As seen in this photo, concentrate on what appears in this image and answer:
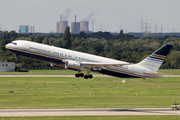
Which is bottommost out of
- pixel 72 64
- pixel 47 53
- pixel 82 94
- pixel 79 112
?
pixel 82 94

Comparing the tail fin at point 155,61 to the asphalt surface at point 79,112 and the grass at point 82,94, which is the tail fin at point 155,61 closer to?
the grass at point 82,94

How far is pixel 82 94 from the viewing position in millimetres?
91000

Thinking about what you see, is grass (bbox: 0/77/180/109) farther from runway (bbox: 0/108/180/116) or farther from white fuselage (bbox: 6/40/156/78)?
white fuselage (bbox: 6/40/156/78)

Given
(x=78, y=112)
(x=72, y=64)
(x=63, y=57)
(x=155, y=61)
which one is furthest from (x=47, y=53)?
(x=155, y=61)

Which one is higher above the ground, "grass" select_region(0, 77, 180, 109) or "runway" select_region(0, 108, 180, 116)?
"runway" select_region(0, 108, 180, 116)

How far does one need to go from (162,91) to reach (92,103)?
103 feet

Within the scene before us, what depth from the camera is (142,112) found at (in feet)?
199

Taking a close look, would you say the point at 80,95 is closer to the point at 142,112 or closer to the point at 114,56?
the point at 142,112

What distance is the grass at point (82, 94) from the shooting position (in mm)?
73438

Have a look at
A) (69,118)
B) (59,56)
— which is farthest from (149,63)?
(69,118)

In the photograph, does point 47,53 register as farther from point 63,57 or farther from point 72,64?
point 72,64

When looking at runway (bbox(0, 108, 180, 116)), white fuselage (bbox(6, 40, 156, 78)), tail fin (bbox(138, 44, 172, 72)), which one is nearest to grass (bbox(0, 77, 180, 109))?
runway (bbox(0, 108, 180, 116))

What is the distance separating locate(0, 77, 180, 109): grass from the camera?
241ft

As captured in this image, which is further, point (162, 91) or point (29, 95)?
point (162, 91)
